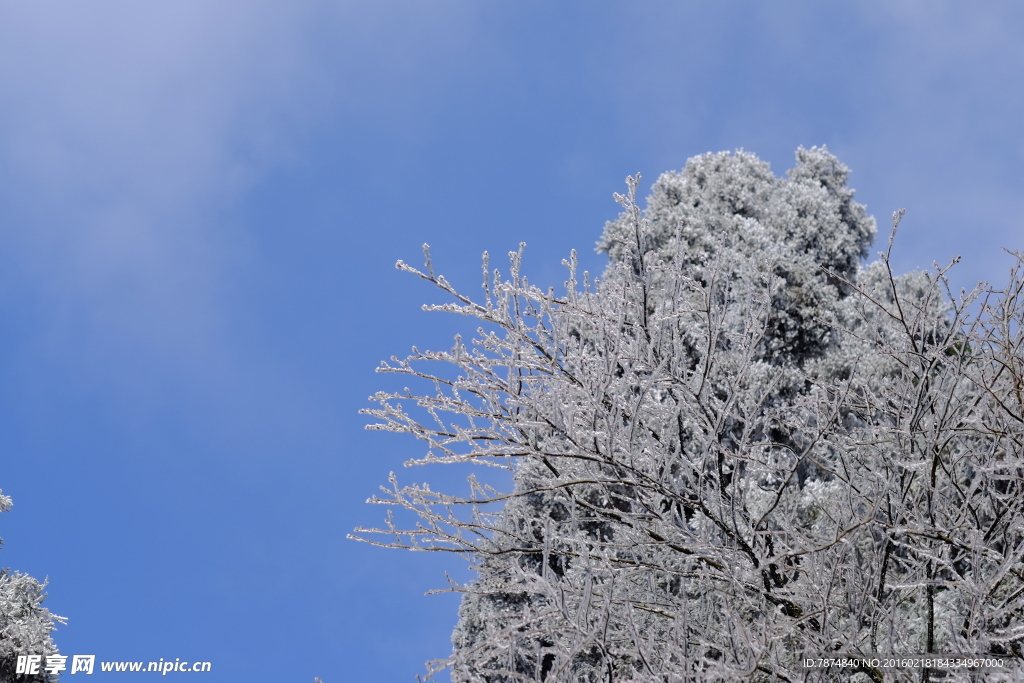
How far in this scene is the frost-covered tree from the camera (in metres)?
8.55

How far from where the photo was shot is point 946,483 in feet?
14.3

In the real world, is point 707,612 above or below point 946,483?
below

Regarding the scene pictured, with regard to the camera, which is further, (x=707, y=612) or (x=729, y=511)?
(x=707, y=612)

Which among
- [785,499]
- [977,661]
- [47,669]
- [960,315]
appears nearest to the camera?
[977,661]

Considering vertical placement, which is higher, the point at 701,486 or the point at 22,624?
the point at 701,486

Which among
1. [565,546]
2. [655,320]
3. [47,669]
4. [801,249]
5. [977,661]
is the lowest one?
[47,669]

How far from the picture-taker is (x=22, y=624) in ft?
28.4

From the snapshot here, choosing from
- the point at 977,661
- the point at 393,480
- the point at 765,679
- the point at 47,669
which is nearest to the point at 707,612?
the point at 765,679

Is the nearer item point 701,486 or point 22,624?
point 701,486

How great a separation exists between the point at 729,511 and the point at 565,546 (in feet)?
4.51

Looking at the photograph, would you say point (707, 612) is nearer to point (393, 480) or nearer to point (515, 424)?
point (515, 424)

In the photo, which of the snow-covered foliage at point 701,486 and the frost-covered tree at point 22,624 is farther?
the frost-covered tree at point 22,624

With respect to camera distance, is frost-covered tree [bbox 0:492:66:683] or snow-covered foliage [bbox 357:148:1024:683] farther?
frost-covered tree [bbox 0:492:66:683]

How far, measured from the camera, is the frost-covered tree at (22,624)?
8.55m
